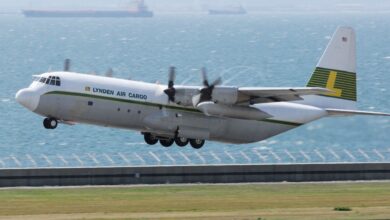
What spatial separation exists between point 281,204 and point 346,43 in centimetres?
1672

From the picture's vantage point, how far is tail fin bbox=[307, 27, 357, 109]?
277 feet

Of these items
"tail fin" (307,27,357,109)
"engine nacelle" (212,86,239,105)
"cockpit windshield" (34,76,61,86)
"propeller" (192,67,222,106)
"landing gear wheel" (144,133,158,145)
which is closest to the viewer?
"cockpit windshield" (34,76,61,86)

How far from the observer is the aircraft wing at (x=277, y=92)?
245 feet

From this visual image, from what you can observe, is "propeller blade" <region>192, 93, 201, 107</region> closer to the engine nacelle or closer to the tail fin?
the engine nacelle

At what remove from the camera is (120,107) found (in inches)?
2943

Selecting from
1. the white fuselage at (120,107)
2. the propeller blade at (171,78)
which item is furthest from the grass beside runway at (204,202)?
the propeller blade at (171,78)

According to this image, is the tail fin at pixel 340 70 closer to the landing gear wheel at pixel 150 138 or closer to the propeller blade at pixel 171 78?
the propeller blade at pixel 171 78

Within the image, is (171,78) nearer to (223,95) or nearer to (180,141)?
(223,95)

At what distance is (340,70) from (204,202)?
1636cm

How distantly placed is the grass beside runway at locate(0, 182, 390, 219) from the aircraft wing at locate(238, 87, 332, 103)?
6.24 metres

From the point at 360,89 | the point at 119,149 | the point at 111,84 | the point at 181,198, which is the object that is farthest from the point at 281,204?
the point at 360,89

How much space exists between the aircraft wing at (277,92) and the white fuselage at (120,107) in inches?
62.1

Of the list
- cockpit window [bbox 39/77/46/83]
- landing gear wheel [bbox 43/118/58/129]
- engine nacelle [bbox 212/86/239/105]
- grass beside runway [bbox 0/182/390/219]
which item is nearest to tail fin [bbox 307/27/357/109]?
grass beside runway [bbox 0/182/390/219]

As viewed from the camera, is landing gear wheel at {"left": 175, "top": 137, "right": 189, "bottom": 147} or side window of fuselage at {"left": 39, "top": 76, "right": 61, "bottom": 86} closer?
side window of fuselage at {"left": 39, "top": 76, "right": 61, "bottom": 86}
